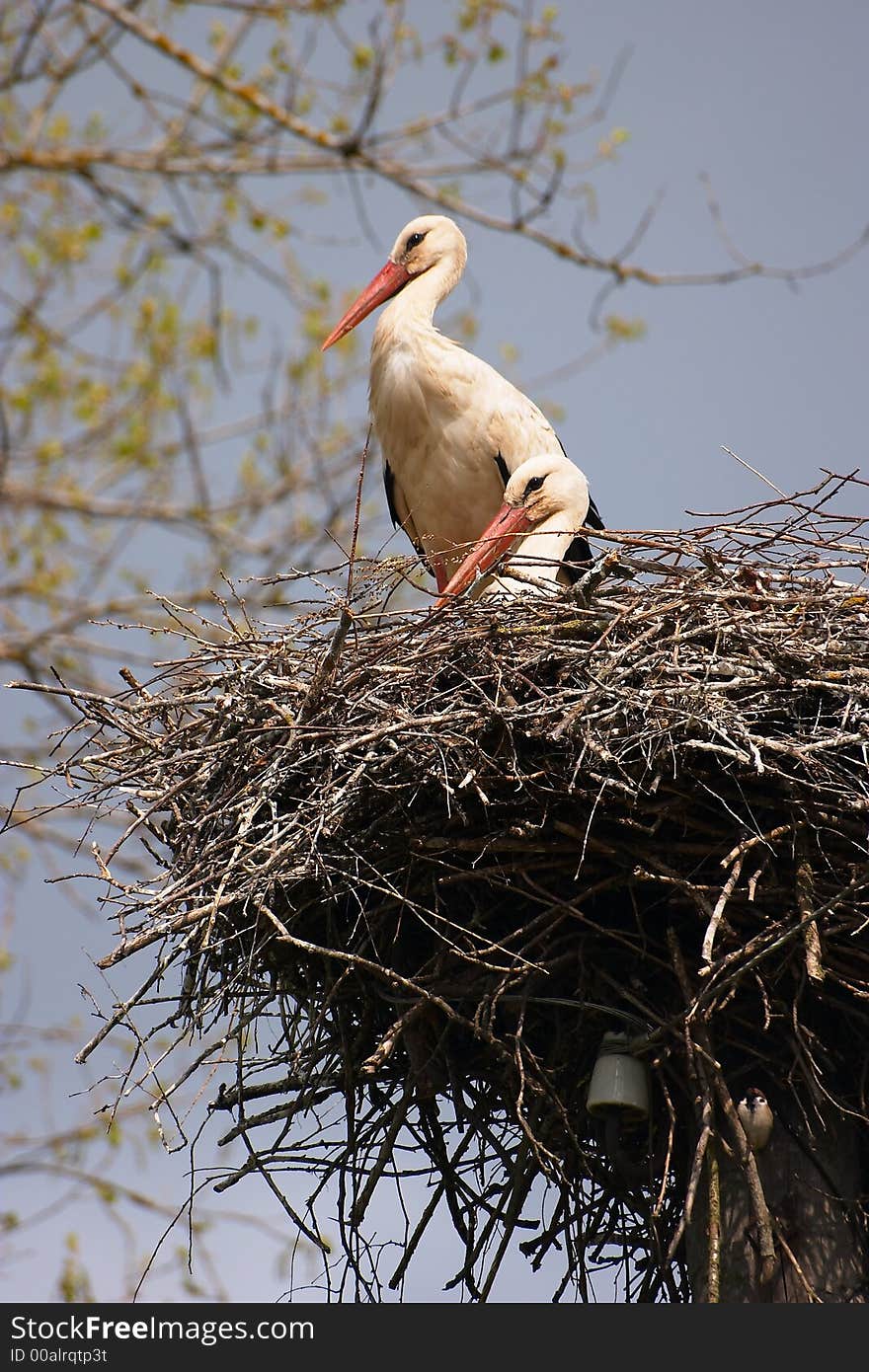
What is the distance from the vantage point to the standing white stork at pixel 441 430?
574 centimetres

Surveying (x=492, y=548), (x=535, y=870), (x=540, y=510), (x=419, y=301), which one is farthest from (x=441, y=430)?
(x=535, y=870)

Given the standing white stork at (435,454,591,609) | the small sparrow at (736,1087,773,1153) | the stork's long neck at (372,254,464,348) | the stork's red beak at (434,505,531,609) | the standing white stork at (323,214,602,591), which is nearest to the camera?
the small sparrow at (736,1087,773,1153)

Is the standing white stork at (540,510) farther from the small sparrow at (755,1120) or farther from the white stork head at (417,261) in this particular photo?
the small sparrow at (755,1120)

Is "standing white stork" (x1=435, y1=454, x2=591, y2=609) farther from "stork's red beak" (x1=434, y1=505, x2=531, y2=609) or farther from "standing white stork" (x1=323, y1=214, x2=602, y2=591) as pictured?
"standing white stork" (x1=323, y1=214, x2=602, y2=591)

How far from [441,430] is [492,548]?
884 millimetres

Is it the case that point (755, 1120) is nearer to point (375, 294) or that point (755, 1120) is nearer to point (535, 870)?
point (535, 870)

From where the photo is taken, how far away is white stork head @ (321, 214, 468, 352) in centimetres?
625

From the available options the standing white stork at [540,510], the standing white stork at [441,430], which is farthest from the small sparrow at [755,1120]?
the standing white stork at [441,430]

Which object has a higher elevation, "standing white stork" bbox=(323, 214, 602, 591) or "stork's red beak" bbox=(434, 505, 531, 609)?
"standing white stork" bbox=(323, 214, 602, 591)

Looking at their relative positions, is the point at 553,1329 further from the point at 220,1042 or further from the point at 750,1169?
the point at 220,1042

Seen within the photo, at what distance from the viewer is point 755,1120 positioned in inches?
137

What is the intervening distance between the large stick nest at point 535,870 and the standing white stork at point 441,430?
5.63 ft

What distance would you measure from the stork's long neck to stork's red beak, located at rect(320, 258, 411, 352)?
0.04m

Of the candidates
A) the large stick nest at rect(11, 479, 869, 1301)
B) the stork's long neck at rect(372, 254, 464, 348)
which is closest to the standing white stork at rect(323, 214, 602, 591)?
the stork's long neck at rect(372, 254, 464, 348)
